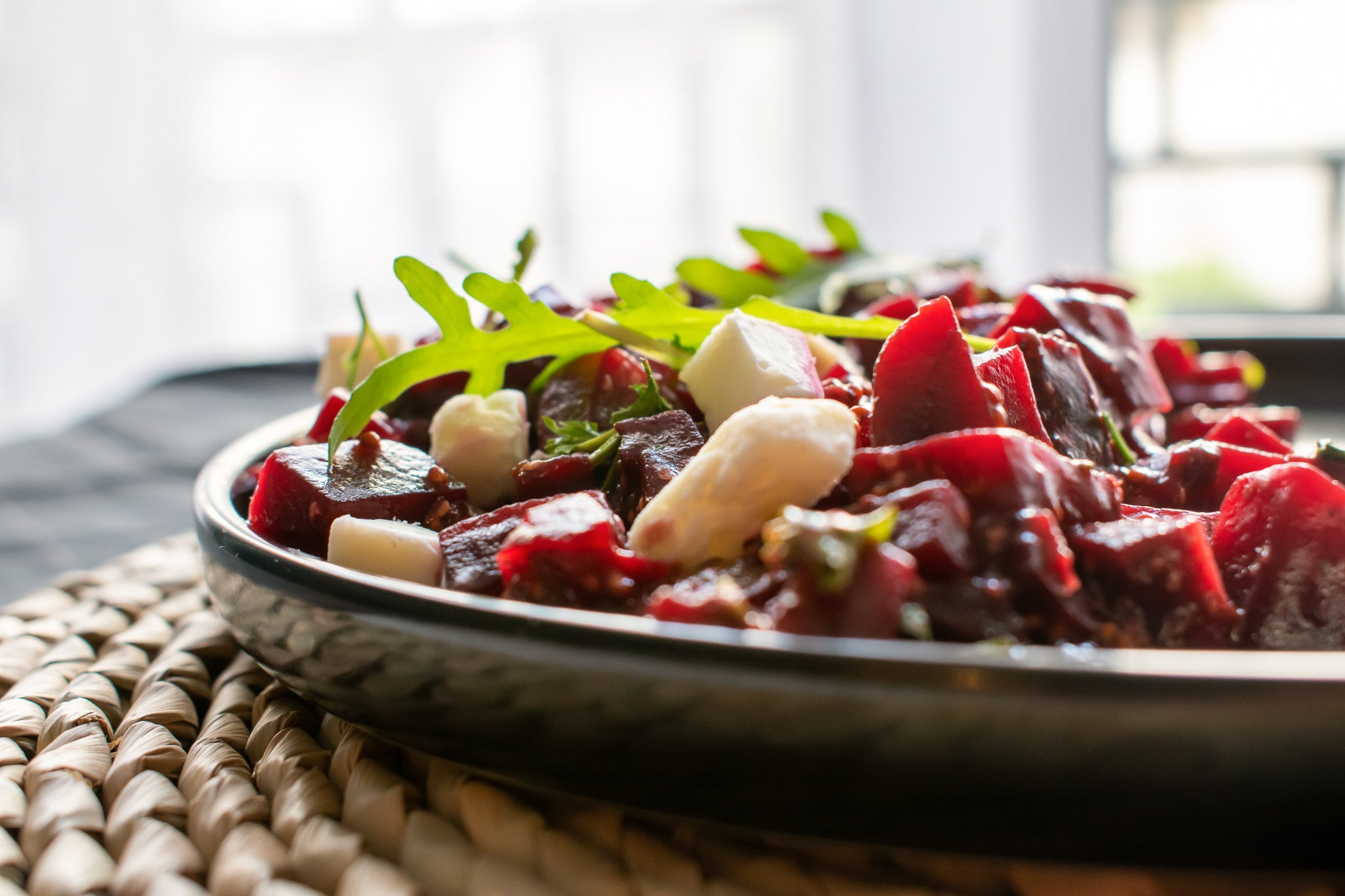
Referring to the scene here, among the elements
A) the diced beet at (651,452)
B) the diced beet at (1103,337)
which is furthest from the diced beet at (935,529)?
the diced beet at (1103,337)

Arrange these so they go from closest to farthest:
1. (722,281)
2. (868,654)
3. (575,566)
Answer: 1. (868,654)
2. (575,566)
3. (722,281)

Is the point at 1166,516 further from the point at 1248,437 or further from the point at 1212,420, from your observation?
the point at 1212,420

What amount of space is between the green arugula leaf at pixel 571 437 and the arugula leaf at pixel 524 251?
0.90 feet

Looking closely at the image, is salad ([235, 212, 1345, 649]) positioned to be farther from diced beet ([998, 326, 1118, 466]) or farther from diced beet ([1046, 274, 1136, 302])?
diced beet ([1046, 274, 1136, 302])

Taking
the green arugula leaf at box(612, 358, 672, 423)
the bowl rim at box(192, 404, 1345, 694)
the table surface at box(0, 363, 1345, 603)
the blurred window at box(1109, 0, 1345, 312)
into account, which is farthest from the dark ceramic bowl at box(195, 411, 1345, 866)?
the blurred window at box(1109, 0, 1345, 312)

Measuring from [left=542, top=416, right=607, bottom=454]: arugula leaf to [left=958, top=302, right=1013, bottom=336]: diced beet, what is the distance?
432 mm

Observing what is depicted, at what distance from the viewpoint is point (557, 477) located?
0.87 meters

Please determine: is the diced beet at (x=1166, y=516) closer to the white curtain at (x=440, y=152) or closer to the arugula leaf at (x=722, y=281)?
the arugula leaf at (x=722, y=281)

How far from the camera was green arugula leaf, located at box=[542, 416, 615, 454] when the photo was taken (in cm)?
92

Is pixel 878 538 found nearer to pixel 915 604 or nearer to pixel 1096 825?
pixel 915 604

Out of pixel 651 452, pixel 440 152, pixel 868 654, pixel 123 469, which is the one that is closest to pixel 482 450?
pixel 651 452

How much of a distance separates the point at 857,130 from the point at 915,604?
6.14 m

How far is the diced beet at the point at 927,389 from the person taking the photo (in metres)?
0.74

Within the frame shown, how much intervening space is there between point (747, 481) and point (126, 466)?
5.77 feet
